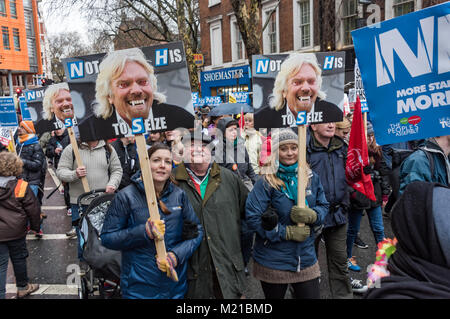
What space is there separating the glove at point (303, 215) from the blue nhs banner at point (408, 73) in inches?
29.3

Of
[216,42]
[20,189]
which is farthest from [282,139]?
[216,42]

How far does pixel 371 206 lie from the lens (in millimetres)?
4656

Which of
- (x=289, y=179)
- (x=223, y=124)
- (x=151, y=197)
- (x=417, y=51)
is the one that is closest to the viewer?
(x=417, y=51)

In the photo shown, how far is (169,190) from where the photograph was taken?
9.23 feet

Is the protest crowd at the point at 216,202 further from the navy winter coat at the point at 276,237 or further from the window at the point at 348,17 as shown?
the window at the point at 348,17

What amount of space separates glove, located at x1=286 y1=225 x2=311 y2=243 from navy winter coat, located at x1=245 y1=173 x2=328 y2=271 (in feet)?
0.12

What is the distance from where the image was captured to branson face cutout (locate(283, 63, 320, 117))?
3.46m

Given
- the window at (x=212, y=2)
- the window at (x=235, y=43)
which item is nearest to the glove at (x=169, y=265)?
the window at (x=235, y=43)

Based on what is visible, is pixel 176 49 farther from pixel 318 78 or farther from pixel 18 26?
pixel 18 26

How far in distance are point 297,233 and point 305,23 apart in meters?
16.8

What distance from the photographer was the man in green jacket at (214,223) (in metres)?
2.90

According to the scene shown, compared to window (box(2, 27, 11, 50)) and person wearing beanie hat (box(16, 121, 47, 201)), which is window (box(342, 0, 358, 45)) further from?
window (box(2, 27, 11, 50))

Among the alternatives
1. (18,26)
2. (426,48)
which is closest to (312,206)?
(426,48)

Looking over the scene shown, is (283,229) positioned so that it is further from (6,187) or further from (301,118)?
(6,187)
